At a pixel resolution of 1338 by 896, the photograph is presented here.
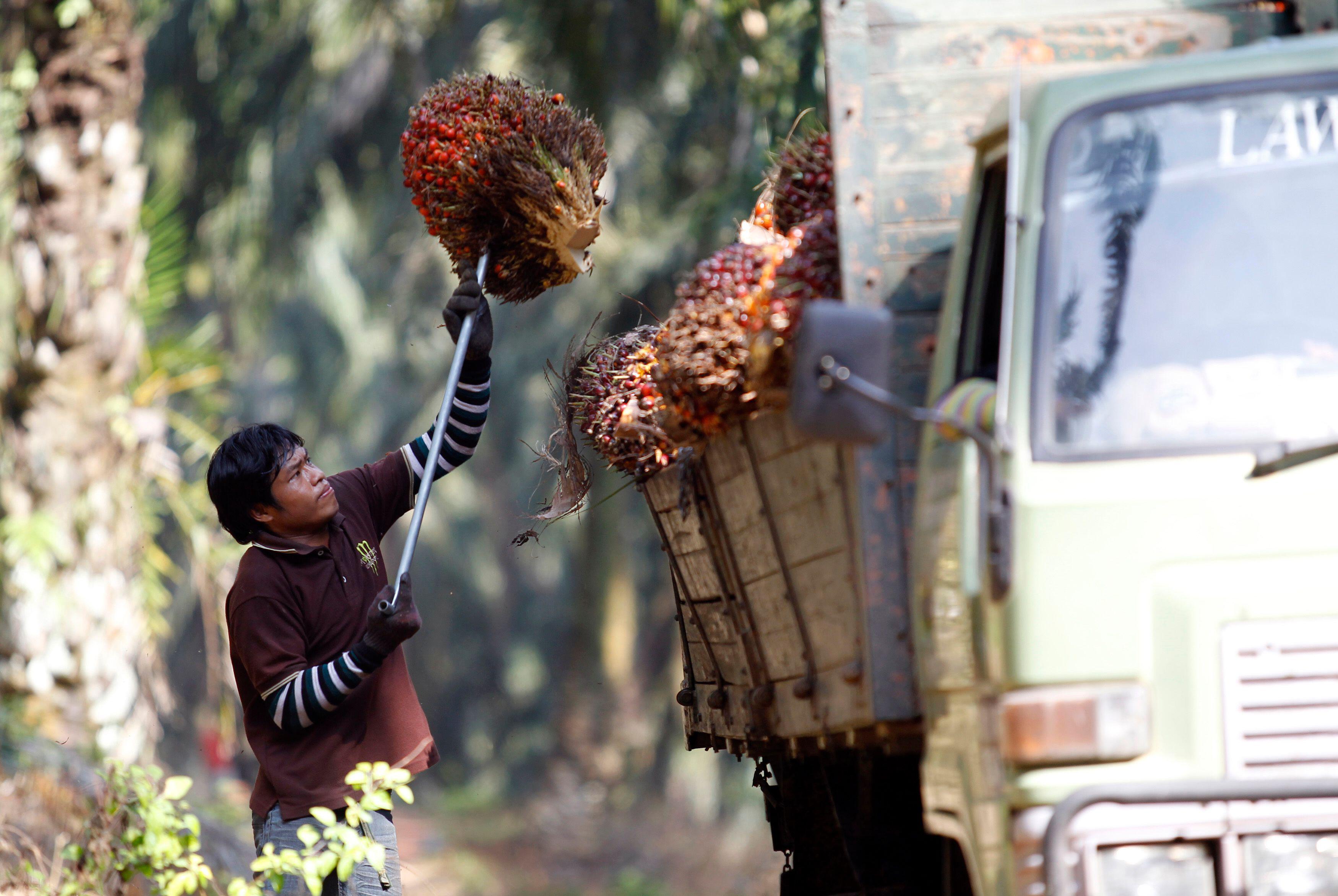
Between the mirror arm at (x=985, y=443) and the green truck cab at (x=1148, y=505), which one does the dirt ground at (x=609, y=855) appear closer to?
the green truck cab at (x=1148, y=505)

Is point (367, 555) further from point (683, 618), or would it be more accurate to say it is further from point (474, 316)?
point (683, 618)

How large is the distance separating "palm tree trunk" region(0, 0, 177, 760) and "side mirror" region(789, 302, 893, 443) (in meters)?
4.64

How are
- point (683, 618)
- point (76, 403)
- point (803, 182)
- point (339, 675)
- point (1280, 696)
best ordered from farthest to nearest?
point (76, 403) < point (683, 618) < point (803, 182) < point (339, 675) < point (1280, 696)

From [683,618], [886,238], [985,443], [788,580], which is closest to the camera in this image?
[985,443]

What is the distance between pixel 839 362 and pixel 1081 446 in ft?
1.63

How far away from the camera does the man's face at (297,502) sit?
4.25 meters

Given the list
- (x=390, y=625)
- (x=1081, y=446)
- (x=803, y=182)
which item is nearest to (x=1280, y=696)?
(x=1081, y=446)

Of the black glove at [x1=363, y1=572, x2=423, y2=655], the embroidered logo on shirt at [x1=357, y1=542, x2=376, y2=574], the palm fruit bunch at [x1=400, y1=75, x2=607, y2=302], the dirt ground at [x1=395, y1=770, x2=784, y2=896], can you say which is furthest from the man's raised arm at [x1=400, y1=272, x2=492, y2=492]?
the dirt ground at [x1=395, y1=770, x2=784, y2=896]

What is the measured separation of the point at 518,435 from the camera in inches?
1087

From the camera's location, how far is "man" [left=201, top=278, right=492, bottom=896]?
13.3 ft

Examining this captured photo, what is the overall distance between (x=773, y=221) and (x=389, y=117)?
15.8m

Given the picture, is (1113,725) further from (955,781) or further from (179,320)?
(179,320)

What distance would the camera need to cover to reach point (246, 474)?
13.9 ft

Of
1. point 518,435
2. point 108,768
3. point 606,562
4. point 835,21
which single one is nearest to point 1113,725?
point 835,21
